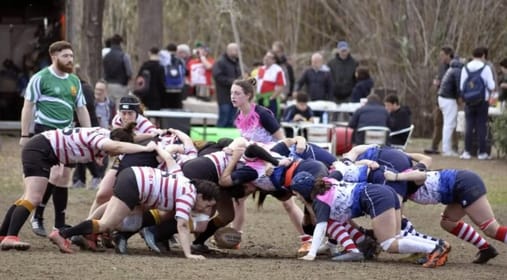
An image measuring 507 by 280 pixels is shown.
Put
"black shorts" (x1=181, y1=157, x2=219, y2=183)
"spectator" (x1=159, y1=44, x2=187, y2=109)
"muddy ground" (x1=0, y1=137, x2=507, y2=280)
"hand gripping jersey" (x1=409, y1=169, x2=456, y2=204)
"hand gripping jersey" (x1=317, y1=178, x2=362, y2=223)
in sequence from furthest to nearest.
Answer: "spectator" (x1=159, y1=44, x2=187, y2=109)
"black shorts" (x1=181, y1=157, x2=219, y2=183)
"hand gripping jersey" (x1=409, y1=169, x2=456, y2=204)
"hand gripping jersey" (x1=317, y1=178, x2=362, y2=223)
"muddy ground" (x1=0, y1=137, x2=507, y2=280)

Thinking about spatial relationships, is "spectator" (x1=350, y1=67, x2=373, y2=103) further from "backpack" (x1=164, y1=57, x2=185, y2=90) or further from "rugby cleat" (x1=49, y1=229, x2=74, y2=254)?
"rugby cleat" (x1=49, y1=229, x2=74, y2=254)

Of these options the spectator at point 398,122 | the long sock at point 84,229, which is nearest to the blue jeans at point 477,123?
the spectator at point 398,122

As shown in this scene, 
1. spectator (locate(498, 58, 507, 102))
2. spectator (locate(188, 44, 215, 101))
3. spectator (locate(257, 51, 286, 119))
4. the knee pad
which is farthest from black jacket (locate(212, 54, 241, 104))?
the knee pad

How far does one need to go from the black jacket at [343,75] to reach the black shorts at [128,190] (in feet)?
50.7

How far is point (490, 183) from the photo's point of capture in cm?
2006

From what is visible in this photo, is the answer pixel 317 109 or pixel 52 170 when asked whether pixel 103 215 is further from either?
pixel 317 109

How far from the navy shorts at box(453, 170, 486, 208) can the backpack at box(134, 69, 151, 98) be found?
44.5 ft

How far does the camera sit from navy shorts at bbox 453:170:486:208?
40.3 ft

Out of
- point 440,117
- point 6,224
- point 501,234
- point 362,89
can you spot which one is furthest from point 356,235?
point 362,89

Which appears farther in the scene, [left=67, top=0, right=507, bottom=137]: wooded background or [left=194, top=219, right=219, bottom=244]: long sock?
[left=67, top=0, right=507, bottom=137]: wooded background

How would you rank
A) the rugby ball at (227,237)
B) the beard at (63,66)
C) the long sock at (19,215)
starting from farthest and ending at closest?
1. the beard at (63,66)
2. the rugby ball at (227,237)
3. the long sock at (19,215)

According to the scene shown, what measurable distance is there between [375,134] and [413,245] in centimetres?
922

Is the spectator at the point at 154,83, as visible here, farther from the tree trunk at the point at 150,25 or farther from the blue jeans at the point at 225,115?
the tree trunk at the point at 150,25

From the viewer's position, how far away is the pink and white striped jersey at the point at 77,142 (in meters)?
12.2
